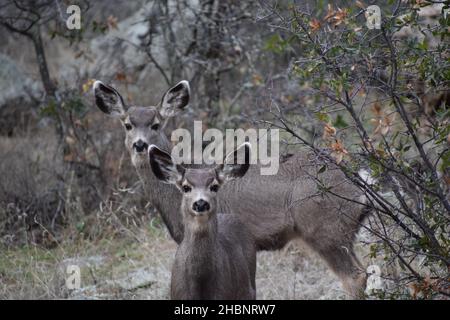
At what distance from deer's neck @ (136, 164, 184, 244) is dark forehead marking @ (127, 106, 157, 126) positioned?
16.0 inches

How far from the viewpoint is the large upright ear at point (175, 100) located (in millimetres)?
8484

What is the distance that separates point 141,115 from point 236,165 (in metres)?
1.69

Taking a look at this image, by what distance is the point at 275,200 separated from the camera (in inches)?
319

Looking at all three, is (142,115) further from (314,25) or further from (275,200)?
(314,25)

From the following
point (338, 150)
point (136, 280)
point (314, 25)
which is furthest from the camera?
point (136, 280)

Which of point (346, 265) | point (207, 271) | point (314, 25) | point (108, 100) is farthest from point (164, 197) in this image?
point (314, 25)

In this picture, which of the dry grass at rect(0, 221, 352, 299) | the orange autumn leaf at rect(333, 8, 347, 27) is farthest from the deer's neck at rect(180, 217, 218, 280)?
the dry grass at rect(0, 221, 352, 299)

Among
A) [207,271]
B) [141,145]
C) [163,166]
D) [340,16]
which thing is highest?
[340,16]

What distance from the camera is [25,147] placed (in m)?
11.9

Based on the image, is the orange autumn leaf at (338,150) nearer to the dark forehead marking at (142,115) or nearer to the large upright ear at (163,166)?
the large upright ear at (163,166)

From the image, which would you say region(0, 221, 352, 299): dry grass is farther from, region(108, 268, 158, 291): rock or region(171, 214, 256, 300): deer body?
region(171, 214, 256, 300): deer body

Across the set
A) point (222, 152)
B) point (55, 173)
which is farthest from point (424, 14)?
point (55, 173)
